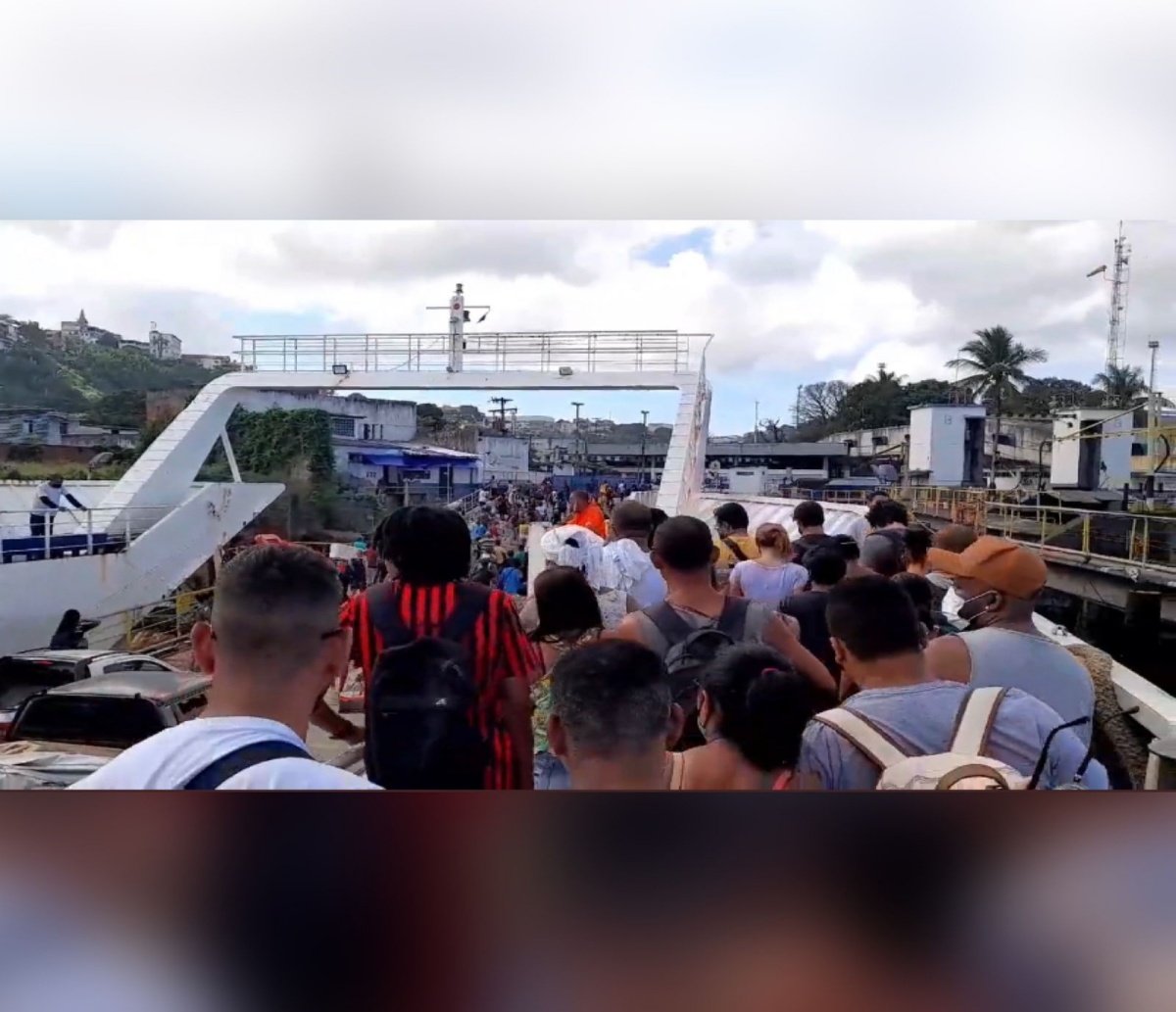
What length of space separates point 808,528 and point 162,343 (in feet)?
5.28

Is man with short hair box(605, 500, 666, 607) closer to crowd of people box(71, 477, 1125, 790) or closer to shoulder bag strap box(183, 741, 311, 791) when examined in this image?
crowd of people box(71, 477, 1125, 790)

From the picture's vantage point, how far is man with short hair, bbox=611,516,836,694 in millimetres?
1787

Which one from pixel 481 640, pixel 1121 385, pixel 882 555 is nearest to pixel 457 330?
pixel 481 640

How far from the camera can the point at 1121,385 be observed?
6.28 ft

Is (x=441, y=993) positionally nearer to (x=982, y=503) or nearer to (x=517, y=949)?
(x=517, y=949)

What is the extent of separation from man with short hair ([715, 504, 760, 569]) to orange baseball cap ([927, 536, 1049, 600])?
0.57 meters

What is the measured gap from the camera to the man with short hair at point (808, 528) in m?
2.26

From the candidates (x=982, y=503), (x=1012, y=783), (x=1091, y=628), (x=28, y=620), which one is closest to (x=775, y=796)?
(x=1012, y=783)

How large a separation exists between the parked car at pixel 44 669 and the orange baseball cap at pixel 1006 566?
1689mm

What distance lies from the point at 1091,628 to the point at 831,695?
831mm

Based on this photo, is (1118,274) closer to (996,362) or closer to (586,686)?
(996,362)

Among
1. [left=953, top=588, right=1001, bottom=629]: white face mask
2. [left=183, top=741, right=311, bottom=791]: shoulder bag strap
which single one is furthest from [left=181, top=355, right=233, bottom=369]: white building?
[left=953, top=588, right=1001, bottom=629]: white face mask

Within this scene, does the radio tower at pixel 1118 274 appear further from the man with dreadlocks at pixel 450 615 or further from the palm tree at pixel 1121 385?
the man with dreadlocks at pixel 450 615

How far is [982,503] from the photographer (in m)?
2.04
